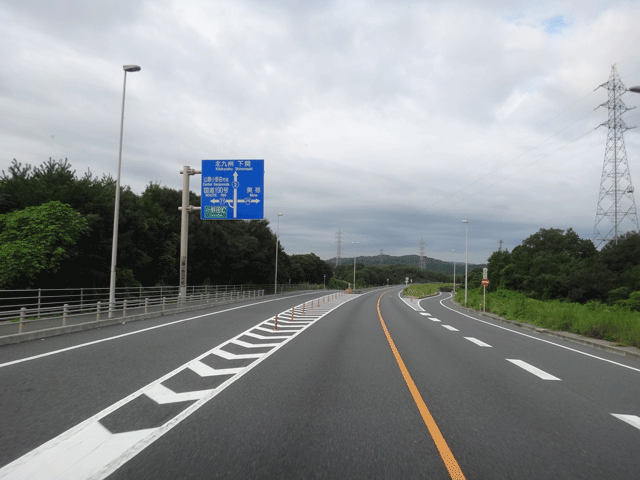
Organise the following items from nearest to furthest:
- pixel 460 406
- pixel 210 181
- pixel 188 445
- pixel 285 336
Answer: pixel 188 445 → pixel 460 406 → pixel 285 336 → pixel 210 181

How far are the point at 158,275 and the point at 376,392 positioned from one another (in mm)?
40358

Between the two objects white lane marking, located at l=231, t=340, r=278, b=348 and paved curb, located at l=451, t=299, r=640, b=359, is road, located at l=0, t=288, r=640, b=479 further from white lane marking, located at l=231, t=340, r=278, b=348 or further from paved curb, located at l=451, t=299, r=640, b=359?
paved curb, located at l=451, t=299, r=640, b=359

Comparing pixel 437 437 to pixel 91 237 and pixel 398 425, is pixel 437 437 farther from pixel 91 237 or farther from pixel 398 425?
pixel 91 237

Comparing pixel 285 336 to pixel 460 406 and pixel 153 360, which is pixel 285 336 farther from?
pixel 460 406

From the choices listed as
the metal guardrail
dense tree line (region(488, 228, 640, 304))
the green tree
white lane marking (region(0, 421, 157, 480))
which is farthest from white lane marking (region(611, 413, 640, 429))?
dense tree line (region(488, 228, 640, 304))

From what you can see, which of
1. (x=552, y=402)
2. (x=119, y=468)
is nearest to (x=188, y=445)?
(x=119, y=468)

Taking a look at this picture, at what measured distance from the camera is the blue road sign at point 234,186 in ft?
93.0

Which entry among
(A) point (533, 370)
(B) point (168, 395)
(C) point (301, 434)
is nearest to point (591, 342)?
(A) point (533, 370)

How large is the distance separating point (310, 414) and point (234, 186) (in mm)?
23585

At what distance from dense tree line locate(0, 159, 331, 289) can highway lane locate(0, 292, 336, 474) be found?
10597 mm

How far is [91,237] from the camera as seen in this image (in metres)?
32.3

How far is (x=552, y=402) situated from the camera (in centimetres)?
709

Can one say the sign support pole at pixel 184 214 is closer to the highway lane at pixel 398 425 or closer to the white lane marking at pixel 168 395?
the highway lane at pixel 398 425

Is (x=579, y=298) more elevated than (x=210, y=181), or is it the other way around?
(x=210, y=181)
